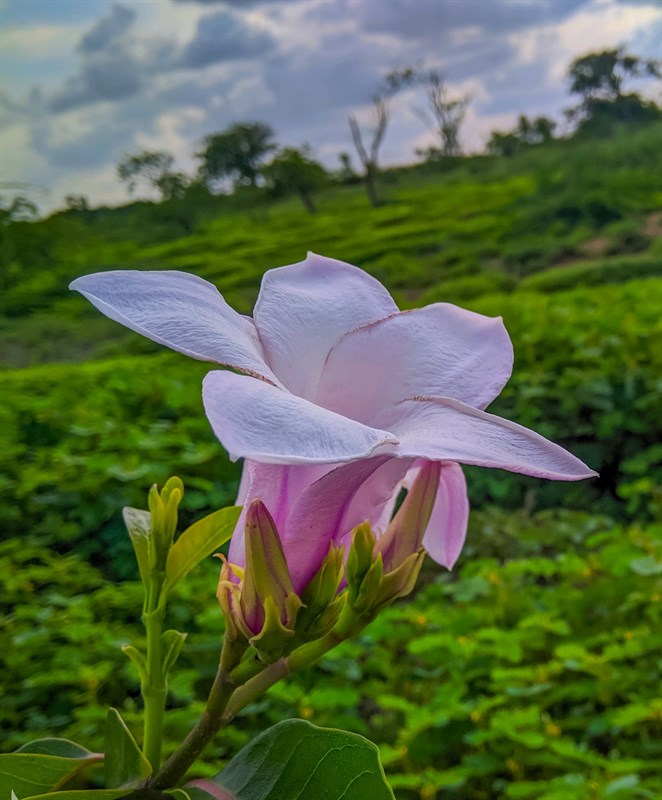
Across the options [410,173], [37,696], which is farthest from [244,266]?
[37,696]

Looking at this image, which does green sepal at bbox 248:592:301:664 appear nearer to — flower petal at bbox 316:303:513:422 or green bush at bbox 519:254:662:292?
flower petal at bbox 316:303:513:422

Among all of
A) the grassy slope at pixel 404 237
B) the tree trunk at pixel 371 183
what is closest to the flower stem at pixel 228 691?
the grassy slope at pixel 404 237

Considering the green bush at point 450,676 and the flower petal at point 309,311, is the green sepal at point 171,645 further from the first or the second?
the green bush at point 450,676

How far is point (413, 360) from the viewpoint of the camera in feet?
1.00

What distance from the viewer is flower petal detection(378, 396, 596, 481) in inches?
8.9

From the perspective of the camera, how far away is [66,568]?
1.71m

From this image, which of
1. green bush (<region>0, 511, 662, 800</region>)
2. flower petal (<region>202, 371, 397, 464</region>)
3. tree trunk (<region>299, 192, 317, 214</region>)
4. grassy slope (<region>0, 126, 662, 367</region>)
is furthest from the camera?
tree trunk (<region>299, 192, 317, 214</region>)

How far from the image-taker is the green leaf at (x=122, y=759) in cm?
30

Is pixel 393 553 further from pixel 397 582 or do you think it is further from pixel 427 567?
pixel 427 567

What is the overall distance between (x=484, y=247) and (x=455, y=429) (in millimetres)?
6536

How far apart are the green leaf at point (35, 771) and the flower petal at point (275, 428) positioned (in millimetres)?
180

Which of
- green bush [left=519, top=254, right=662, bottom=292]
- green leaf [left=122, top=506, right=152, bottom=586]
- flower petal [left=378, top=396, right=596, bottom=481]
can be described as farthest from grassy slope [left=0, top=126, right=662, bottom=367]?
flower petal [left=378, top=396, right=596, bottom=481]

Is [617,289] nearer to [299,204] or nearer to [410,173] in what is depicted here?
[299,204]

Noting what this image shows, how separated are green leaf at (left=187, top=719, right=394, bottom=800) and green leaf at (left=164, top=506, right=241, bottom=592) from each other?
0.07 meters
